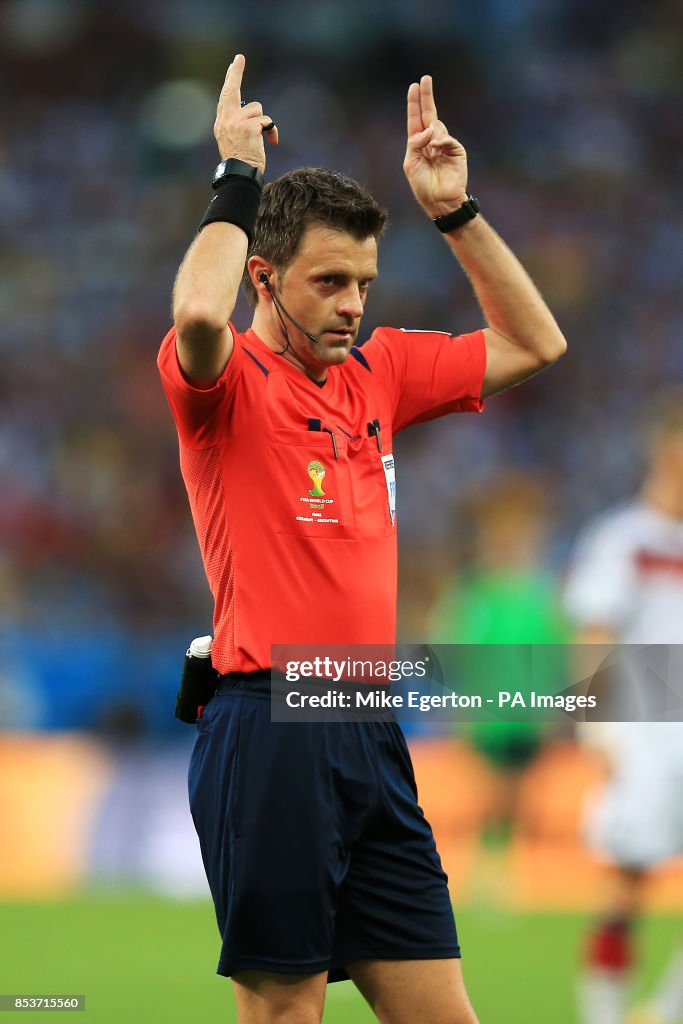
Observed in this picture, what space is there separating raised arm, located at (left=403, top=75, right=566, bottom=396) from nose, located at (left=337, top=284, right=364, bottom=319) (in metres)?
0.42

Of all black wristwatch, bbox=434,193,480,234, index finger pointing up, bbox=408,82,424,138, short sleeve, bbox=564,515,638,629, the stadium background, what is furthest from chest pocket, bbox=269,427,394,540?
the stadium background

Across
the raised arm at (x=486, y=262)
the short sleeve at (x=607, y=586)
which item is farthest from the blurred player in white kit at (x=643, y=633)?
the raised arm at (x=486, y=262)

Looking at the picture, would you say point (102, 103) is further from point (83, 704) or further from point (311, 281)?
point (311, 281)

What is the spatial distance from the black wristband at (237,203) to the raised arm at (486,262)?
0.60 m

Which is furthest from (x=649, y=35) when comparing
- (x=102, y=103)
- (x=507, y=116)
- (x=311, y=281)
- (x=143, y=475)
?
(x=311, y=281)

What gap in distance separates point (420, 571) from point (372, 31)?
317 inches

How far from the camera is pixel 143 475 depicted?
1217cm

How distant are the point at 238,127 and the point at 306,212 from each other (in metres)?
0.24

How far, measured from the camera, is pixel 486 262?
3.59 metres

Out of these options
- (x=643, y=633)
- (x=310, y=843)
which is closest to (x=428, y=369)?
(x=310, y=843)

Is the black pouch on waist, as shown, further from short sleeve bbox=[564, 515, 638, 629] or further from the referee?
short sleeve bbox=[564, 515, 638, 629]

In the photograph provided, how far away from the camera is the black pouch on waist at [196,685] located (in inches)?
129

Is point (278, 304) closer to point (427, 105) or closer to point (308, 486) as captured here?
point (308, 486)

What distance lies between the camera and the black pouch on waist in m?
3.27
